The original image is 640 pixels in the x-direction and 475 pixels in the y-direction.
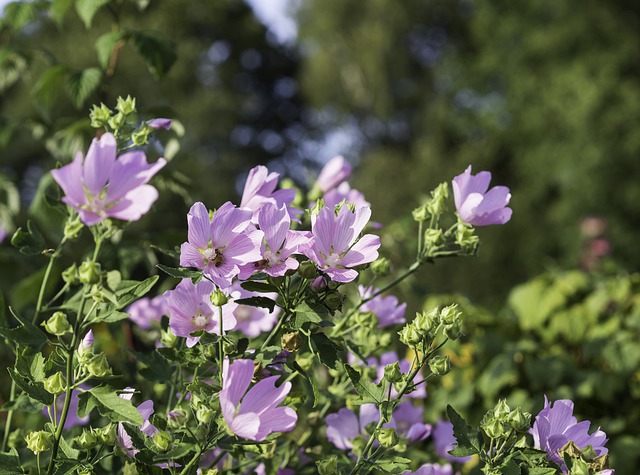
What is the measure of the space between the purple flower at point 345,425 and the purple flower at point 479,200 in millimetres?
277

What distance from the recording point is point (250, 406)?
→ 68cm

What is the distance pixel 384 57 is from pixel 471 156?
266 cm

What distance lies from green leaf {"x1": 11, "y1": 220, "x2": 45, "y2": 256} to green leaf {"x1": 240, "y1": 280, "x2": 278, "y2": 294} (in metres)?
0.21

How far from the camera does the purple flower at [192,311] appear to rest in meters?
0.79

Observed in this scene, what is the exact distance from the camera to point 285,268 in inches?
28.1

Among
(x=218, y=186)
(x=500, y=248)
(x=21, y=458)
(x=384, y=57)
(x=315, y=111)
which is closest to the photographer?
(x=21, y=458)

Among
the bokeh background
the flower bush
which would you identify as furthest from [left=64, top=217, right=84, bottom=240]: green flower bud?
the bokeh background

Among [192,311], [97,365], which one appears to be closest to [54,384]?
[97,365]

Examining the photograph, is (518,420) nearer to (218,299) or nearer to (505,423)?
(505,423)

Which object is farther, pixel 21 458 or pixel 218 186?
pixel 218 186

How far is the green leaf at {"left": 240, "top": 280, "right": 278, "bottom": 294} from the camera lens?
740 mm

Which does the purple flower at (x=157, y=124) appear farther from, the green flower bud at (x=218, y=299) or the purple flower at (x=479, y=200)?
the purple flower at (x=479, y=200)

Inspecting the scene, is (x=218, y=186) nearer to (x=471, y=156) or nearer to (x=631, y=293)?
(x=471, y=156)

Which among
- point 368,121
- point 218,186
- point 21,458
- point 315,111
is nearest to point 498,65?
point 368,121
